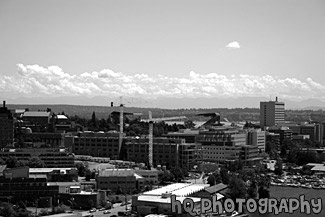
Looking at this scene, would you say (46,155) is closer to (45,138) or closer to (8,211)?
(45,138)

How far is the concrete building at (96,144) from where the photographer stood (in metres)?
24.5

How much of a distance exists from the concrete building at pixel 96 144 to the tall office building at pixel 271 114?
19.3 meters

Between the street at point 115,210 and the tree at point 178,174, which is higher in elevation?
the tree at point 178,174

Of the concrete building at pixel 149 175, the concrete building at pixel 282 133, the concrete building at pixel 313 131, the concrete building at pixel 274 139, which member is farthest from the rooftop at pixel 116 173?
the concrete building at pixel 313 131

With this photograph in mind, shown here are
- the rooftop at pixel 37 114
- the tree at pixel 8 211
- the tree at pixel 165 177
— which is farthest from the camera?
the rooftop at pixel 37 114

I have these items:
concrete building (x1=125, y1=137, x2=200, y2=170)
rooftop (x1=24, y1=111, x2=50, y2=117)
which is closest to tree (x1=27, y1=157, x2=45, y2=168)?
concrete building (x1=125, y1=137, x2=200, y2=170)

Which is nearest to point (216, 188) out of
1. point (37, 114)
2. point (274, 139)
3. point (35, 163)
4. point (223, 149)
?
point (35, 163)

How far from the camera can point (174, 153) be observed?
22578mm

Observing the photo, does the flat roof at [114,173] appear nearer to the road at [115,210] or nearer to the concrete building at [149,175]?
the concrete building at [149,175]

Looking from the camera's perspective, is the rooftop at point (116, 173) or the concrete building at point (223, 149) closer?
the rooftop at point (116, 173)

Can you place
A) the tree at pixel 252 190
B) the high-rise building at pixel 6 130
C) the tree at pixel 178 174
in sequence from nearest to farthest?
the tree at pixel 252 190
the tree at pixel 178 174
the high-rise building at pixel 6 130

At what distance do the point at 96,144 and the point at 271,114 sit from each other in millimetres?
20100

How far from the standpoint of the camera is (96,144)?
24.9 meters

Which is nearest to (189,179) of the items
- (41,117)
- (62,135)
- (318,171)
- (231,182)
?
(231,182)
